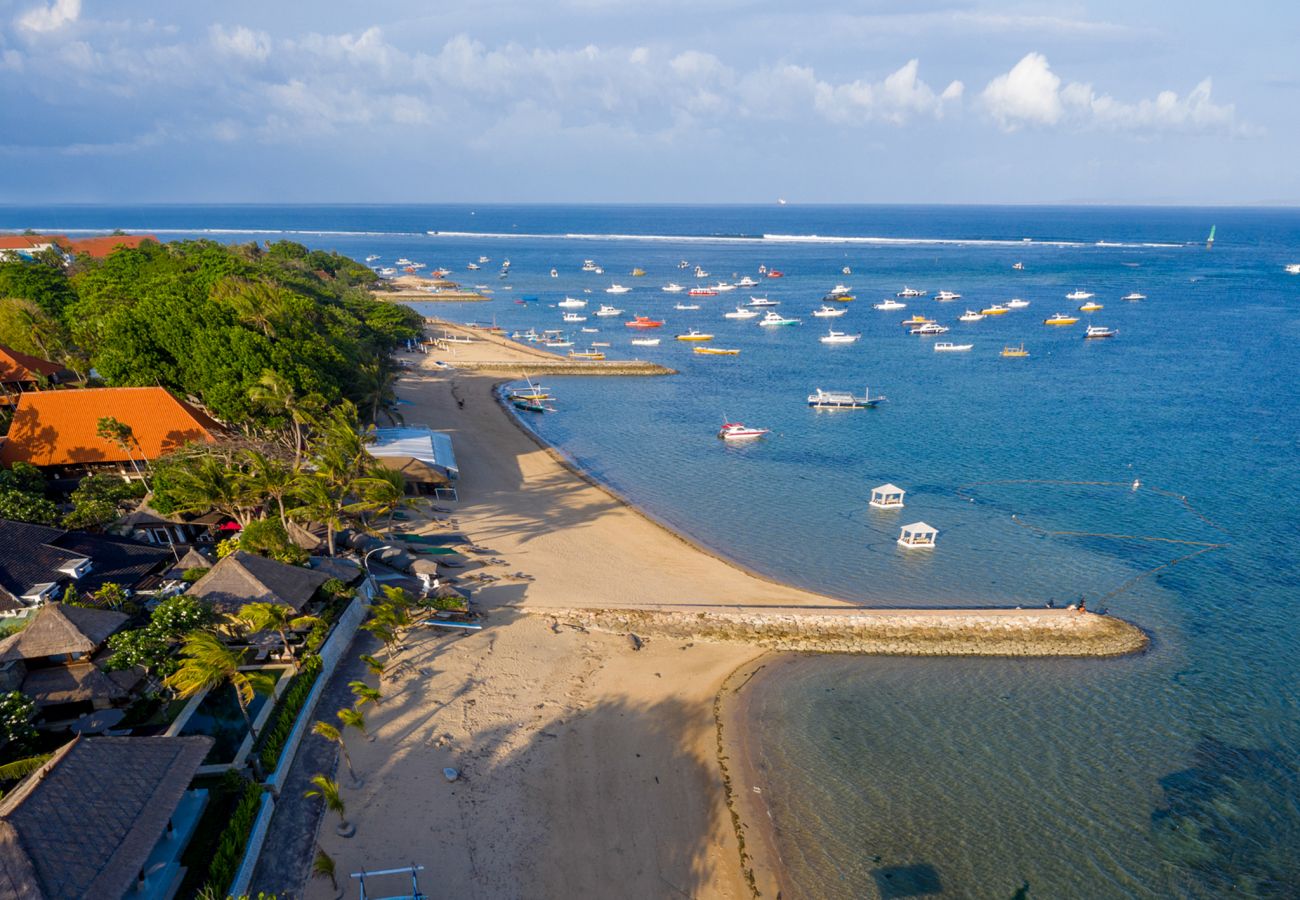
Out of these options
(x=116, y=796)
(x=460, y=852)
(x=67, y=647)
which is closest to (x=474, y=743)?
(x=460, y=852)

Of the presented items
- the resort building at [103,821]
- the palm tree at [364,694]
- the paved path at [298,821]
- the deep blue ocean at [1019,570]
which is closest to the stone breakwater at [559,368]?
the deep blue ocean at [1019,570]

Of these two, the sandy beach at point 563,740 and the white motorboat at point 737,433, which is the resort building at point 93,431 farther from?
the white motorboat at point 737,433

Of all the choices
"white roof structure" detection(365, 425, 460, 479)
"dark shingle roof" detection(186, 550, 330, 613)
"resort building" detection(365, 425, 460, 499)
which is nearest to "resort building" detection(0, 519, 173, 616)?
"dark shingle roof" detection(186, 550, 330, 613)

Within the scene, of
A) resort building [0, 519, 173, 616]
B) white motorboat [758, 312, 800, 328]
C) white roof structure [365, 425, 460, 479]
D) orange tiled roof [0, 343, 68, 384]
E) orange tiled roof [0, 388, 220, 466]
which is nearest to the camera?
resort building [0, 519, 173, 616]

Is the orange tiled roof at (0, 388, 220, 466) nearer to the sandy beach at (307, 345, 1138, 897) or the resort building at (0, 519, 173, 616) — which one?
the resort building at (0, 519, 173, 616)

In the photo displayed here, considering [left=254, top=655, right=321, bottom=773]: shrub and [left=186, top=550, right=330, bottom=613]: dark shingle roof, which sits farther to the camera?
[left=186, top=550, right=330, bottom=613]: dark shingle roof

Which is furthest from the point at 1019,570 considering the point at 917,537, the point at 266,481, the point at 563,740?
the point at 266,481

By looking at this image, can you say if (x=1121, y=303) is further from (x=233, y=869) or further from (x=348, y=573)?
(x=233, y=869)
